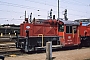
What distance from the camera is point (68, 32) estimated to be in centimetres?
1659

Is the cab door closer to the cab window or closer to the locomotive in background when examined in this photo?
the locomotive in background

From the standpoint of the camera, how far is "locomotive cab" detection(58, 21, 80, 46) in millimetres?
16297

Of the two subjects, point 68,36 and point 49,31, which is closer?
point 49,31

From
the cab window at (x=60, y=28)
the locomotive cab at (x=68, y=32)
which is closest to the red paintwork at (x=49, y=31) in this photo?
the locomotive cab at (x=68, y=32)

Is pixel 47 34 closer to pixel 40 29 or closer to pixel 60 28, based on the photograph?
pixel 40 29

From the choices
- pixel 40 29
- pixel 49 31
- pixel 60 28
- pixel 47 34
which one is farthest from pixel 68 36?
pixel 40 29

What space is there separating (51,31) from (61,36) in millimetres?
1057

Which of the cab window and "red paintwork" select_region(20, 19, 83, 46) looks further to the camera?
the cab window

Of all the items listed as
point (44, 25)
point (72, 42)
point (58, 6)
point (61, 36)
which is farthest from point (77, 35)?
point (58, 6)

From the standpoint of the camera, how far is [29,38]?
14578mm

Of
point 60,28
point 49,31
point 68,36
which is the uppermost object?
point 60,28

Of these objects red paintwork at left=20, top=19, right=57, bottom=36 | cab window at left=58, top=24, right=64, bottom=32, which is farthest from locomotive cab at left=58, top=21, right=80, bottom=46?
red paintwork at left=20, top=19, right=57, bottom=36

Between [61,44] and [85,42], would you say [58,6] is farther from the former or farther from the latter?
[61,44]

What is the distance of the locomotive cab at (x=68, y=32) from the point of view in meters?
16.3
